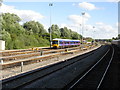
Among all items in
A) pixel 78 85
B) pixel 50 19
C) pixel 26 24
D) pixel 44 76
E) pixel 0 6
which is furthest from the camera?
pixel 26 24

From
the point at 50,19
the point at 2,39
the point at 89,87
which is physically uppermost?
the point at 50,19

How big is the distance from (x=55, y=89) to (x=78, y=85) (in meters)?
1.94

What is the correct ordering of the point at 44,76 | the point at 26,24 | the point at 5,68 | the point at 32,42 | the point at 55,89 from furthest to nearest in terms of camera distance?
the point at 26,24
the point at 32,42
the point at 5,68
the point at 44,76
the point at 55,89

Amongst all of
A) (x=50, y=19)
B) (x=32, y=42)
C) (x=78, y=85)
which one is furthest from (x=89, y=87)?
(x=32, y=42)

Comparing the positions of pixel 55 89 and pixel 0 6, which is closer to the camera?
pixel 55 89

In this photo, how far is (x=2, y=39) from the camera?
48.1 m

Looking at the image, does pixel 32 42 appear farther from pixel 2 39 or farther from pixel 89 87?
pixel 89 87

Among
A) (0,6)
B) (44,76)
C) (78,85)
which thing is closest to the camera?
(78,85)

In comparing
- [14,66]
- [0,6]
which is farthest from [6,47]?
[14,66]

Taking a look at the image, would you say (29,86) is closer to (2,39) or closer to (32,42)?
(2,39)

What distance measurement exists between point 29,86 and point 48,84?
1.44 metres

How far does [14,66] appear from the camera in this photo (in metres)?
19.9

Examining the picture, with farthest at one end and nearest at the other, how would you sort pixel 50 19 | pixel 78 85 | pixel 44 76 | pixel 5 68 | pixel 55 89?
pixel 50 19 → pixel 5 68 → pixel 44 76 → pixel 78 85 → pixel 55 89

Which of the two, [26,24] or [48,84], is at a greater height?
[26,24]
